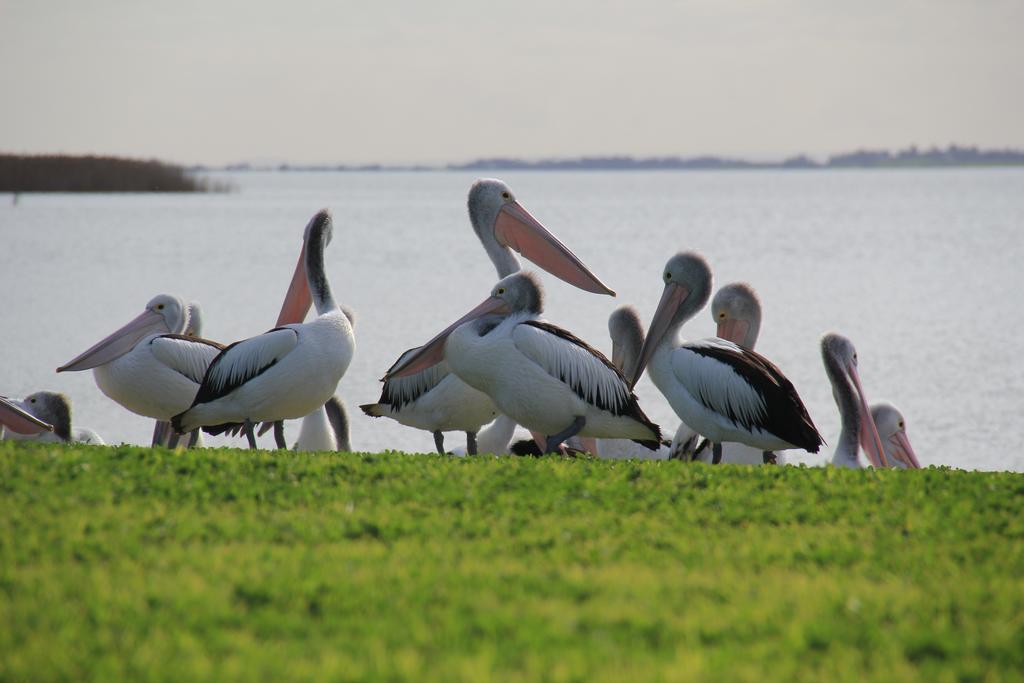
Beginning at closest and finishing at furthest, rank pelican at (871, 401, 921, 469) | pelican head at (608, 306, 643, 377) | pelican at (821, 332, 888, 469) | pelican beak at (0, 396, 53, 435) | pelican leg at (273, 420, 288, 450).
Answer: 1. pelican at (821, 332, 888, 469)
2. pelican leg at (273, 420, 288, 450)
3. pelican beak at (0, 396, 53, 435)
4. pelican at (871, 401, 921, 469)
5. pelican head at (608, 306, 643, 377)

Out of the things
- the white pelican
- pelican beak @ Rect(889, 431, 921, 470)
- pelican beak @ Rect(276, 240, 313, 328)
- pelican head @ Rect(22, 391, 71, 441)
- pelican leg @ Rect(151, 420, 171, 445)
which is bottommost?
pelican leg @ Rect(151, 420, 171, 445)

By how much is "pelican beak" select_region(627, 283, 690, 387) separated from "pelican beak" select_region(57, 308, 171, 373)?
162 inches

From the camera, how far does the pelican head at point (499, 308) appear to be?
7.50 m

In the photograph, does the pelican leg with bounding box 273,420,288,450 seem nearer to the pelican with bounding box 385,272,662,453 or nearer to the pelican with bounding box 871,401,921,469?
the pelican with bounding box 385,272,662,453

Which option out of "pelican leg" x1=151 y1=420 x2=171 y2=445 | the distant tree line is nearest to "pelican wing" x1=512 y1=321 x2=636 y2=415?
"pelican leg" x1=151 y1=420 x2=171 y2=445

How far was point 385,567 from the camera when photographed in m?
4.21

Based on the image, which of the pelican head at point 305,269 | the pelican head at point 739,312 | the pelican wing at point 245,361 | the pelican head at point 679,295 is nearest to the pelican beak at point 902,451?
the pelican head at point 739,312

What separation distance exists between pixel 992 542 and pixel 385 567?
2303mm

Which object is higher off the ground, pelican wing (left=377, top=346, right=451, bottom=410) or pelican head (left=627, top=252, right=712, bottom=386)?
pelican head (left=627, top=252, right=712, bottom=386)

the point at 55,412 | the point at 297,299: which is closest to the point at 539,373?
the point at 297,299

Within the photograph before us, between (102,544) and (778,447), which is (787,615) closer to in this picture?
(102,544)

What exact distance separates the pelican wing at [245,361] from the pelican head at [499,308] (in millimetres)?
686

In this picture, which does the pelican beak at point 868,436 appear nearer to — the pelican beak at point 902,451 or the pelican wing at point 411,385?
the pelican beak at point 902,451

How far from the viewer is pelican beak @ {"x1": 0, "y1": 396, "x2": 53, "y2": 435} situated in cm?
869
